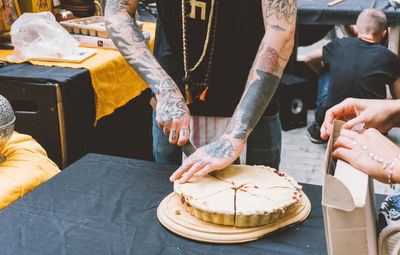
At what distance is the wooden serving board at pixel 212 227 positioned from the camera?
39.1 inches

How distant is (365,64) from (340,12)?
25.7 inches

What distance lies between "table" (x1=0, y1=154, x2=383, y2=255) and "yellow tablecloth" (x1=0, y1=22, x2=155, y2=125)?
44.6 inches

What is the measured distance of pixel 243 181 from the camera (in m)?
1.15

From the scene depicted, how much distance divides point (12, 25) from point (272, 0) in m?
1.77

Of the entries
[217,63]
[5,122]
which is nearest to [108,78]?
[5,122]

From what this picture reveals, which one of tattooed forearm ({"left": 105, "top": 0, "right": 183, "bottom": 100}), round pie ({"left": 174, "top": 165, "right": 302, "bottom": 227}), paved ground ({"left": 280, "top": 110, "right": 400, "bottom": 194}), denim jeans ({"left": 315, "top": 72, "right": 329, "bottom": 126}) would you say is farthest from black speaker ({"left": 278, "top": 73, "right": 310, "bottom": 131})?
round pie ({"left": 174, "top": 165, "right": 302, "bottom": 227})

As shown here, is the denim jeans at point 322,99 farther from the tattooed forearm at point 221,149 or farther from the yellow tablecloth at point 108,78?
the tattooed forearm at point 221,149

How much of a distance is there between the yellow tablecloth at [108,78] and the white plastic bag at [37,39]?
9 centimetres

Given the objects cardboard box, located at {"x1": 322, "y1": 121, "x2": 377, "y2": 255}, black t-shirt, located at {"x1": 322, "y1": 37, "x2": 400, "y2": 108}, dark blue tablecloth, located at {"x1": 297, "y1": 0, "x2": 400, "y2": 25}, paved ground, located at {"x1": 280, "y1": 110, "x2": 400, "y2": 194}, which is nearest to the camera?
cardboard box, located at {"x1": 322, "y1": 121, "x2": 377, "y2": 255}

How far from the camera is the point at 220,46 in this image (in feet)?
4.89

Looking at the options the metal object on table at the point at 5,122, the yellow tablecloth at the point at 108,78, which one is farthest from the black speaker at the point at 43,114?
the metal object on table at the point at 5,122

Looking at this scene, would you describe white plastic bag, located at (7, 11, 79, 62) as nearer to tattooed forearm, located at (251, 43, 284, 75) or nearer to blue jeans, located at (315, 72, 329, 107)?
tattooed forearm, located at (251, 43, 284, 75)

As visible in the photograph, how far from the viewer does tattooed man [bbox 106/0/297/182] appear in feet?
4.20

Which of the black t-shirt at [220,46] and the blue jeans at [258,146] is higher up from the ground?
the black t-shirt at [220,46]
